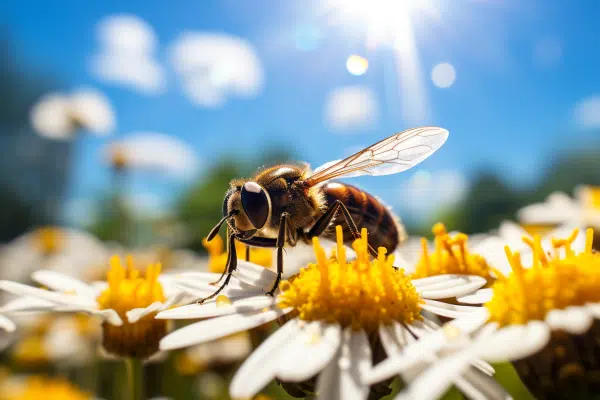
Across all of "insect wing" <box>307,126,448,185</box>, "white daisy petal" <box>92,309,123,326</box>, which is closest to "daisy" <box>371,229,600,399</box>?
"insect wing" <box>307,126,448,185</box>

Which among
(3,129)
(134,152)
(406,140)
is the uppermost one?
(3,129)

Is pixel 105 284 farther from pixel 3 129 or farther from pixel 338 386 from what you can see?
pixel 3 129

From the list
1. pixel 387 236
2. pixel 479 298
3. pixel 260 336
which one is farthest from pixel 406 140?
pixel 260 336

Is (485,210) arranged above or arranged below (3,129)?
below

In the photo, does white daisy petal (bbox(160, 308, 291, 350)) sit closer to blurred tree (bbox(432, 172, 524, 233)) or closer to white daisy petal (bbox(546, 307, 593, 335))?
white daisy petal (bbox(546, 307, 593, 335))

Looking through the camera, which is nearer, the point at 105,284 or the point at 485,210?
the point at 105,284

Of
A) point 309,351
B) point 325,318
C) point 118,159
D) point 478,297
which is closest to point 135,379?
point 325,318

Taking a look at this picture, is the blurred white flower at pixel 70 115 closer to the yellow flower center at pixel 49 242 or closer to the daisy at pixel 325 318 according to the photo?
the yellow flower center at pixel 49 242
